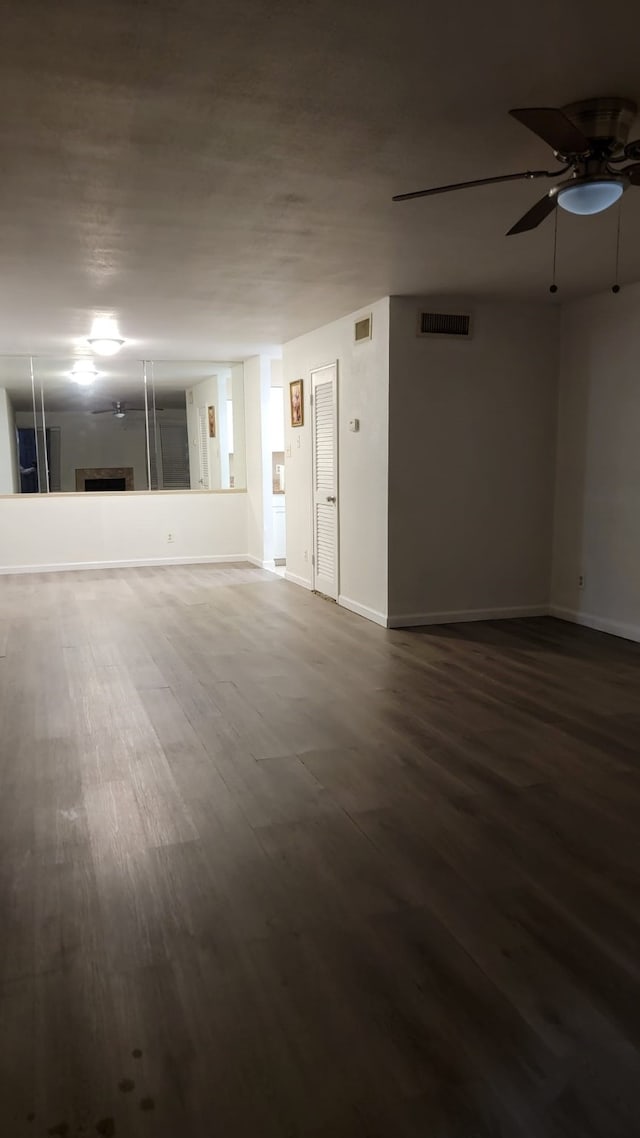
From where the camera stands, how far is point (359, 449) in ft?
19.6

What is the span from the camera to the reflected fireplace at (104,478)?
28.7 feet

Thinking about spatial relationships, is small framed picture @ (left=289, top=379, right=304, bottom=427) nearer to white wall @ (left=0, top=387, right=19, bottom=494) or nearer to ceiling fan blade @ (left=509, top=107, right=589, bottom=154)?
white wall @ (left=0, top=387, right=19, bottom=494)

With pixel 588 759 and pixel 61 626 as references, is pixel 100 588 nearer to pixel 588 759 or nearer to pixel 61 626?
pixel 61 626

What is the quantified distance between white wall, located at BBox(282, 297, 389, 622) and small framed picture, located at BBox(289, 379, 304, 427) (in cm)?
11

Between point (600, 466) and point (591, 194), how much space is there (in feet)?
10.6

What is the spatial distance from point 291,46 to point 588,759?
2755 mm

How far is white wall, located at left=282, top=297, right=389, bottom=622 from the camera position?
220 inches

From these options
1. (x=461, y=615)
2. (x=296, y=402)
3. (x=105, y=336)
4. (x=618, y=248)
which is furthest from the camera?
(x=296, y=402)

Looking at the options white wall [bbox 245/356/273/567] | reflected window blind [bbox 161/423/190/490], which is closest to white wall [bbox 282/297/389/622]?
white wall [bbox 245/356/273/567]

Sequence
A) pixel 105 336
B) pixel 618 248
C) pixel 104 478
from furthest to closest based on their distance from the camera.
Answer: pixel 104 478, pixel 105 336, pixel 618 248

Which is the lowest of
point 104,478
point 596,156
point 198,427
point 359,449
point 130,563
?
point 130,563

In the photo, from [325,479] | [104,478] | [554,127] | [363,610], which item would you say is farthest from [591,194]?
[104,478]

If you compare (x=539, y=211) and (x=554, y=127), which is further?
(x=539, y=211)

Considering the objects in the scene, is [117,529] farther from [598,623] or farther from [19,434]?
[598,623]
